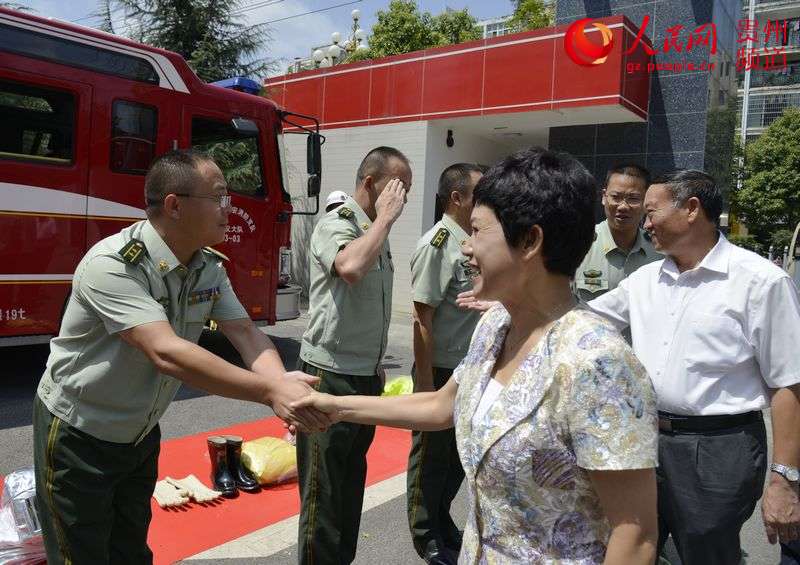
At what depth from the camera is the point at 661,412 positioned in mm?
2414

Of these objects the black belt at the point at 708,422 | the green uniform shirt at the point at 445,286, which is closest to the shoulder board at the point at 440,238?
the green uniform shirt at the point at 445,286

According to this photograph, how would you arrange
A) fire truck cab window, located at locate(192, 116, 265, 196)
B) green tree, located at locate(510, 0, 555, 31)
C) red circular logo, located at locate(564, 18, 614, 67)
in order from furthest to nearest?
1. green tree, located at locate(510, 0, 555, 31)
2. red circular logo, located at locate(564, 18, 614, 67)
3. fire truck cab window, located at locate(192, 116, 265, 196)

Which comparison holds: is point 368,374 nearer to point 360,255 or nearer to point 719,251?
point 360,255

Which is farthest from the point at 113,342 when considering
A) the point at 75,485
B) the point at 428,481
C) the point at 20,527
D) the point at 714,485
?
the point at 714,485

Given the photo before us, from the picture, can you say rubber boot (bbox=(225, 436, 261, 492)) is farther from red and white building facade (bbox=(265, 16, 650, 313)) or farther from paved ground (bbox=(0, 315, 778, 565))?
red and white building facade (bbox=(265, 16, 650, 313))

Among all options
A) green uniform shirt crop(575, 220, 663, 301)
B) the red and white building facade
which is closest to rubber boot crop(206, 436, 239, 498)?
green uniform shirt crop(575, 220, 663, 301)

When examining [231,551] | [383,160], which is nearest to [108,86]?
A: [383,160]

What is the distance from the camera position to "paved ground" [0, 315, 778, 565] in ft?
11.5

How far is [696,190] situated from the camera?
8.00 feet

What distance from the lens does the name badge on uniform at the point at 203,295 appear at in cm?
246

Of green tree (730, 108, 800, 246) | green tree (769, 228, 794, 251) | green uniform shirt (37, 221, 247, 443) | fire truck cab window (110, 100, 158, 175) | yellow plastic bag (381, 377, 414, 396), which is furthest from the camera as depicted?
green tree (730, 108, 800, 246)

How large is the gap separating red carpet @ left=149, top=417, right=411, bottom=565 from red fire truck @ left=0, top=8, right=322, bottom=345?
2.12m

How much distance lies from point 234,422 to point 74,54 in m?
3.57

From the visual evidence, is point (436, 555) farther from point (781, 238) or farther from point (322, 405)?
point (781, 238)
